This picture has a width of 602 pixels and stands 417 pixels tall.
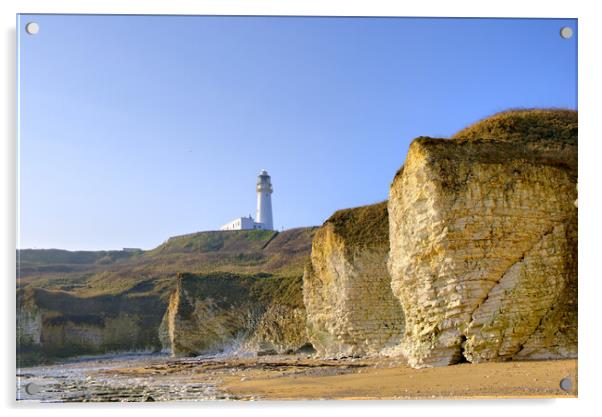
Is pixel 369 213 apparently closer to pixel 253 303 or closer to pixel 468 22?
pixel 468 22

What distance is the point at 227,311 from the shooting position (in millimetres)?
33031

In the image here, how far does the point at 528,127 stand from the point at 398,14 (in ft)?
14.5

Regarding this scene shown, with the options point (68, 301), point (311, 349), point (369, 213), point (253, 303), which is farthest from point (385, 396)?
point (68, 301)

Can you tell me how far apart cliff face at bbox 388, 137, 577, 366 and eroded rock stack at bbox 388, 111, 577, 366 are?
0.01 metres

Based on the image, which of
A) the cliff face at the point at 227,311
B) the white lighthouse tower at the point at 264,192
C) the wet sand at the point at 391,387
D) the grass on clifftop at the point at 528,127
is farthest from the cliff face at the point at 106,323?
the grass on clifftop at the point at 528,127

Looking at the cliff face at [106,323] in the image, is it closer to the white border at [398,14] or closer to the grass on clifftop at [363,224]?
the grass on clifftop at [363,224]

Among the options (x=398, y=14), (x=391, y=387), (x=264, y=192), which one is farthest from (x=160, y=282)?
(x=398, y=14)

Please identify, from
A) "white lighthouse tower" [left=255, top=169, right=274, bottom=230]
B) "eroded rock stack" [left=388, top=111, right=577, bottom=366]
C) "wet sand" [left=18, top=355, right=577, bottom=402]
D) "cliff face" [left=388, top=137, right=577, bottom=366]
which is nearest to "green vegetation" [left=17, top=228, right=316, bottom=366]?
"white lighthouse tower" [left=255, top=169, right=274, bottom=230]

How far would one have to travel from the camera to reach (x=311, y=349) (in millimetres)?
25812

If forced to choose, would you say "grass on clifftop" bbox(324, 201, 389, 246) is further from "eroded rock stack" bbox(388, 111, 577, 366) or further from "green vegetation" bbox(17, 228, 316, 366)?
"green vegetation" bbox(17, 228, 316, 366)

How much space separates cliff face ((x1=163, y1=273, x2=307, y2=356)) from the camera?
3012 cm

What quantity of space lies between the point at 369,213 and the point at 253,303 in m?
13.2

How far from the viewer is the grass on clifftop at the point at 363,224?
62.7 ft
